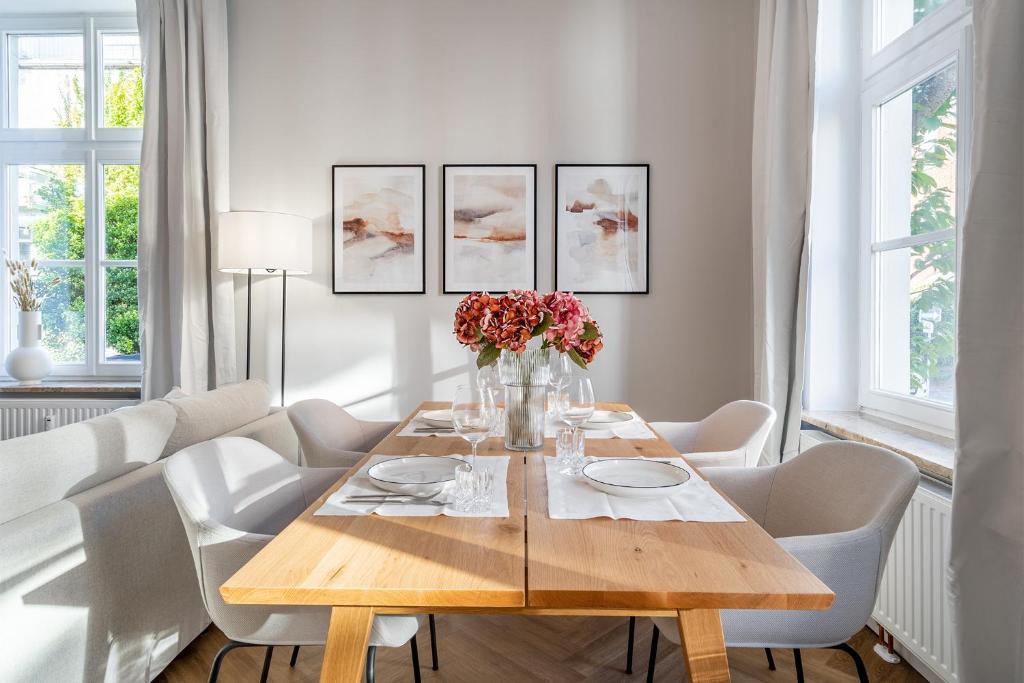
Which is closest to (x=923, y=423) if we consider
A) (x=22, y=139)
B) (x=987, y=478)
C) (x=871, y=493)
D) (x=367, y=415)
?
(x=987, y=478)

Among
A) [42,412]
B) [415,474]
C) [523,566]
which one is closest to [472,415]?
[415,474]

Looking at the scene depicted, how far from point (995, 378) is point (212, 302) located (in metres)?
3.43

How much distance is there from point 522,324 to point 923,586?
1458 mm

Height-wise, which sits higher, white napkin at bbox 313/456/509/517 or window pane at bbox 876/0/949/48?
window pane at bbox 876/0/949/48

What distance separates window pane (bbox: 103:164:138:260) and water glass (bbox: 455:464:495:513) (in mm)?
3530

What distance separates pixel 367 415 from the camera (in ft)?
10.9

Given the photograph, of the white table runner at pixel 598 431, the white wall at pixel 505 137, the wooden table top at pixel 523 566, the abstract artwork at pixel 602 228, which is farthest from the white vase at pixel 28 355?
the wooden table top at pixel 523 566

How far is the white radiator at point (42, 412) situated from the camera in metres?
3.29

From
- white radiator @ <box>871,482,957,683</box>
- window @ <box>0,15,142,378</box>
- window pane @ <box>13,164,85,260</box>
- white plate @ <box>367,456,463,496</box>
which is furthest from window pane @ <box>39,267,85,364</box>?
white radiator @ <box>871,482,957,683</box>

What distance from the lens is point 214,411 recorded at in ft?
6.51

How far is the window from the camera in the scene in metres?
3.65

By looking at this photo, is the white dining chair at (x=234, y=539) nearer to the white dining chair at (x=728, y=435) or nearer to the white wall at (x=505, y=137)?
the white dining chair at (x=728, y=435)

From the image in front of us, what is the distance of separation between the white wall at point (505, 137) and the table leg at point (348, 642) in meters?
2.40

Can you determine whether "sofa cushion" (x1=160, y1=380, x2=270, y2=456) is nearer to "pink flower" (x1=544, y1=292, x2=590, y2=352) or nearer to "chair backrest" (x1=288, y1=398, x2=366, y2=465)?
"chair backrest" (x1=288, y1=398, x2=366, y2=465)
